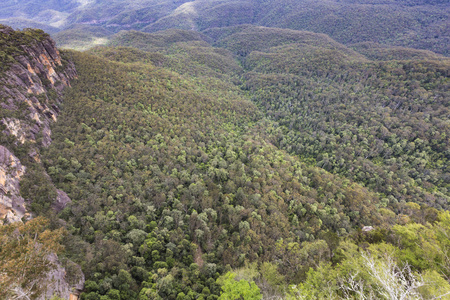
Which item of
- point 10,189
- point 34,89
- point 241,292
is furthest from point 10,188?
point 241,292

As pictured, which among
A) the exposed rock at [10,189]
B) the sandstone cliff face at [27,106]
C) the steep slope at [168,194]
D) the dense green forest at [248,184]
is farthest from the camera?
the steep slope at [168,194]

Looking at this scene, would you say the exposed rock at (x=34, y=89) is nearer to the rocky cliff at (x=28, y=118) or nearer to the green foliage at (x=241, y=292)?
the rocky cliff at (x=28, y=118)

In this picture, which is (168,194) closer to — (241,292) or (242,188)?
(242,188)

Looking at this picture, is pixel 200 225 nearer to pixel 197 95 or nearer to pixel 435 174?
pixel 197 95

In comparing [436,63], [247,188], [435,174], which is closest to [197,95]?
[247,188]

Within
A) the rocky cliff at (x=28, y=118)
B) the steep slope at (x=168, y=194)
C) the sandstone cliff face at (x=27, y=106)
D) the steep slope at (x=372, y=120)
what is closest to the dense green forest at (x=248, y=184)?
the steep slope at (x=168, y=194)

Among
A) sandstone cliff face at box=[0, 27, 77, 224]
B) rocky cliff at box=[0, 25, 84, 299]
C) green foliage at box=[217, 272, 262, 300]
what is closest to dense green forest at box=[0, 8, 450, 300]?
green foliage at box=[217, 272, 262, 300]

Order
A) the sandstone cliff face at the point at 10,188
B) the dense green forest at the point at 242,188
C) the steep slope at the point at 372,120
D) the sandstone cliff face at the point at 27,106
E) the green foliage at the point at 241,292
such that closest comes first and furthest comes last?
the green foliage at the point at 241,292 < the dense green forest at the point at 242,188 < the sandstone cliff face at the point at 10,188 < the sandstone cliff face at the point at 27,106 < the steep slope at the point at 372,120
